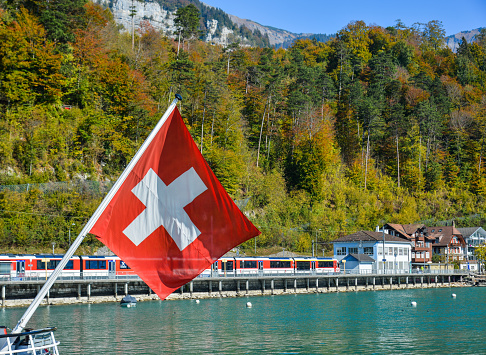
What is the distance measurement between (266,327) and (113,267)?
24.6m

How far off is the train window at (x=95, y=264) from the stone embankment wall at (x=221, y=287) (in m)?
1.75

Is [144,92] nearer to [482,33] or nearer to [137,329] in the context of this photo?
[137,329]

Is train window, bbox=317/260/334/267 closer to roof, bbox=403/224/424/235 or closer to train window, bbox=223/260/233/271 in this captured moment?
train window, bbox=223/260/233/271

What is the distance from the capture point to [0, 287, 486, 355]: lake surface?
1220 inches

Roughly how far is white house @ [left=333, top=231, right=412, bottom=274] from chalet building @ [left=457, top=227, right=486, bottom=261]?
70.7 feet

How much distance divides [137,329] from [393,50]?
115478 millimetres

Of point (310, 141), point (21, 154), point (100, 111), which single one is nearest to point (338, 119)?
point (310, 141)

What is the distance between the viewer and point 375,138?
109m

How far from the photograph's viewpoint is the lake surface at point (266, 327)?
31.0 meters

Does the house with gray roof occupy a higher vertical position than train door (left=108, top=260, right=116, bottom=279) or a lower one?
lower

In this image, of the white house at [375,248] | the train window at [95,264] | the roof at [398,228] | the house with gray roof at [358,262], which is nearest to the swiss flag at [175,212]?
the train window at [95,264]

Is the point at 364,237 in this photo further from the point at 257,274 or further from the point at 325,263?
the point at 257,274

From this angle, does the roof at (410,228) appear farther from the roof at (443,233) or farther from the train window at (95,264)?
the train window at (95,264)

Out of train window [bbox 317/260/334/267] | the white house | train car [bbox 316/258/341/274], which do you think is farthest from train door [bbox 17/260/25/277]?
the white house
